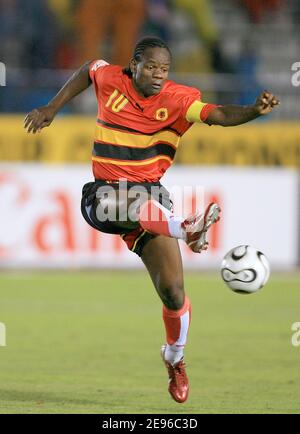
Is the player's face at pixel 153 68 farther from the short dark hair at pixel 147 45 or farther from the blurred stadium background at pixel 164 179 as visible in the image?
the blurred stadium background at pixel 164 179

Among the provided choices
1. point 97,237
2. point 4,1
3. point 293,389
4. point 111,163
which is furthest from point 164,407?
point 4,1

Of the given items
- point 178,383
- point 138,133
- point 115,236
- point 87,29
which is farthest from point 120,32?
point 178,383

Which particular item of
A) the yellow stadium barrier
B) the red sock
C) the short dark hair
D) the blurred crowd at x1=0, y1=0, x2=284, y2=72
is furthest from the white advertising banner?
the short dark hair

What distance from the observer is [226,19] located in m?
19.4

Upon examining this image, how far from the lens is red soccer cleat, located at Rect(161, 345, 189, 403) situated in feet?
24.5

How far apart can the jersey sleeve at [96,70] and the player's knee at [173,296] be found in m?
1.61

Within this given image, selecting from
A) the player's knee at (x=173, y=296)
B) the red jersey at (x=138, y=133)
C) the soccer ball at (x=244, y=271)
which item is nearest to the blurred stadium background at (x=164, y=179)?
the player's knee at (x=173, y=296)

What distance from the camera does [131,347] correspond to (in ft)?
34.0

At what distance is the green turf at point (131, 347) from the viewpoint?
25.1 feet

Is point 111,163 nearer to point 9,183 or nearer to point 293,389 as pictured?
point 293,389

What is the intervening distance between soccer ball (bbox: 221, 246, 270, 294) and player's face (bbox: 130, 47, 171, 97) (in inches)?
50.5

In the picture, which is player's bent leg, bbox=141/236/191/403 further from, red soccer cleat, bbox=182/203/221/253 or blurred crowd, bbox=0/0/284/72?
blurred crowd, bbox=0/0/284/72

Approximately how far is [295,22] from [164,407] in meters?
12.9

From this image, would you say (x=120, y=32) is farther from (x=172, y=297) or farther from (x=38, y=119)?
(x=172, y=297)
